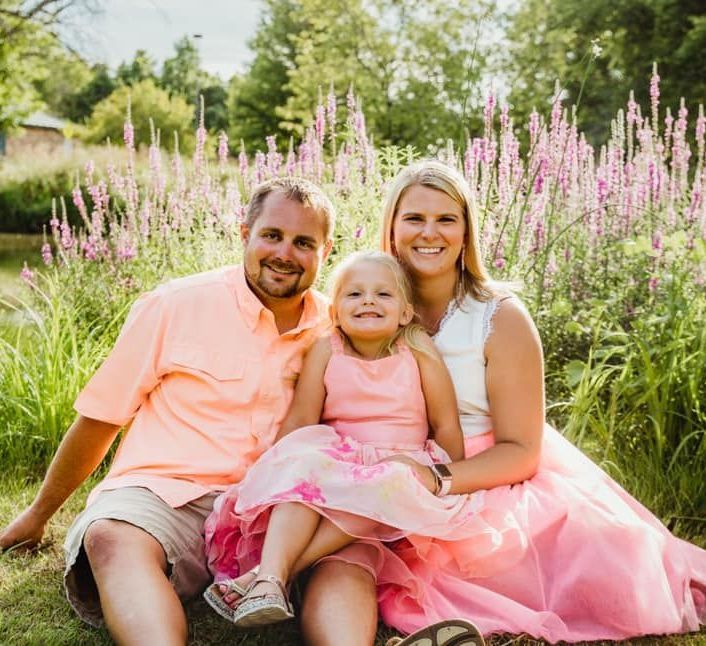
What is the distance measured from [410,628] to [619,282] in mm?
2690

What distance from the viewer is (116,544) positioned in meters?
2.19

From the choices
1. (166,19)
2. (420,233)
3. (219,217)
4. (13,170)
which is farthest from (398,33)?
(420,233)

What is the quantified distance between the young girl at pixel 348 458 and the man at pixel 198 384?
10 cm

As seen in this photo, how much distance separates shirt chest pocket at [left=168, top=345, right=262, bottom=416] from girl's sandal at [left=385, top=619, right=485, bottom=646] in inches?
35.8

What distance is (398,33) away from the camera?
2255 cm

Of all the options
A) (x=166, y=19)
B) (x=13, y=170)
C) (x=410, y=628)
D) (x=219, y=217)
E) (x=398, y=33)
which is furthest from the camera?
(x=398, y=33)

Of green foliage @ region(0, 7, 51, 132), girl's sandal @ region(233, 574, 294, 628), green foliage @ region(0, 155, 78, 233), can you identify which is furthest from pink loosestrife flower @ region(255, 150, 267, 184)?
green foliage @ region(0, 155, 78, 233)

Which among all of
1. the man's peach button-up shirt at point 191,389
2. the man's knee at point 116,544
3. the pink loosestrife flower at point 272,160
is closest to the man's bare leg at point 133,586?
the man's knee at point 116,544

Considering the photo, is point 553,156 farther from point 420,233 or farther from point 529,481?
point 529,481

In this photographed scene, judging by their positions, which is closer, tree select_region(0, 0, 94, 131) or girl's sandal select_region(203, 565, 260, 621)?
girl's sandal select_region(203, 565, 260, 621)

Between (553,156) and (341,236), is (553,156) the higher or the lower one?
the higher one

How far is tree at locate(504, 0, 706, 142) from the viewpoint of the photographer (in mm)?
19562

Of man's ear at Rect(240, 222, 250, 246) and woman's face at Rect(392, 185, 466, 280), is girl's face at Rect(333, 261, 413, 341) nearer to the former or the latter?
woman's face at Rect(392, 185, 466, 280)

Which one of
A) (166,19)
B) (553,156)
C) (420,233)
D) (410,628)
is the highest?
(166,19)
